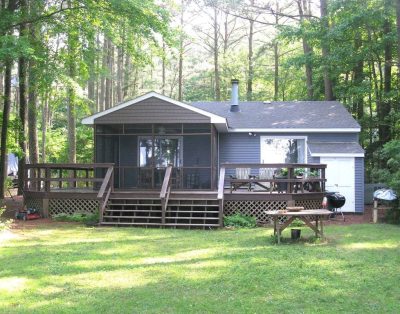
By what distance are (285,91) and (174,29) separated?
19170 millimetres

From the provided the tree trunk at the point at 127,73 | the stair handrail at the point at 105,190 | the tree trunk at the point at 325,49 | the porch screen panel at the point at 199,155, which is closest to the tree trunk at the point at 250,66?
the tree trunk at the point at 127,73

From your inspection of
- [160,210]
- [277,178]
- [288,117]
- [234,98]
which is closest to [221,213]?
[160,210]

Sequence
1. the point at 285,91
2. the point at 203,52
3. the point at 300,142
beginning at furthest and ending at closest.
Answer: the point at 203,52
the point at 285,91
the point at 300,142

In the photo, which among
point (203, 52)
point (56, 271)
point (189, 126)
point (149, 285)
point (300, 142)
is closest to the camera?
point (149, 285)

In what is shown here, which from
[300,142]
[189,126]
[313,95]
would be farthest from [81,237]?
[313,95]

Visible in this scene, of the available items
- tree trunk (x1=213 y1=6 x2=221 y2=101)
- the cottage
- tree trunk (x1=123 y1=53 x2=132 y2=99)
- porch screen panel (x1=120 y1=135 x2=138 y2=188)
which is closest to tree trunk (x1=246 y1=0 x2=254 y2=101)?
tree trunk (x1=213 y1=6 x2=221 y2=101)

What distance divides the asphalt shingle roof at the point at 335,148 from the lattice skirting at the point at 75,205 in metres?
7.37

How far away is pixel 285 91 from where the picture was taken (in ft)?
106

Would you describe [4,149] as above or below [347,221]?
above

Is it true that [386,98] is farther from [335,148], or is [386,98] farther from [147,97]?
[147,97]

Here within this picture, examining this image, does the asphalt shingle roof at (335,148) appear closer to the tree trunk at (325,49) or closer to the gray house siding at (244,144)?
the gray house siding at (244,144)

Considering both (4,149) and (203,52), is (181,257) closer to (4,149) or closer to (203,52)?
(4,149)

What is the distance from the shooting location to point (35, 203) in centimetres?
1388

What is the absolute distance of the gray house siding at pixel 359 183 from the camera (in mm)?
15281
